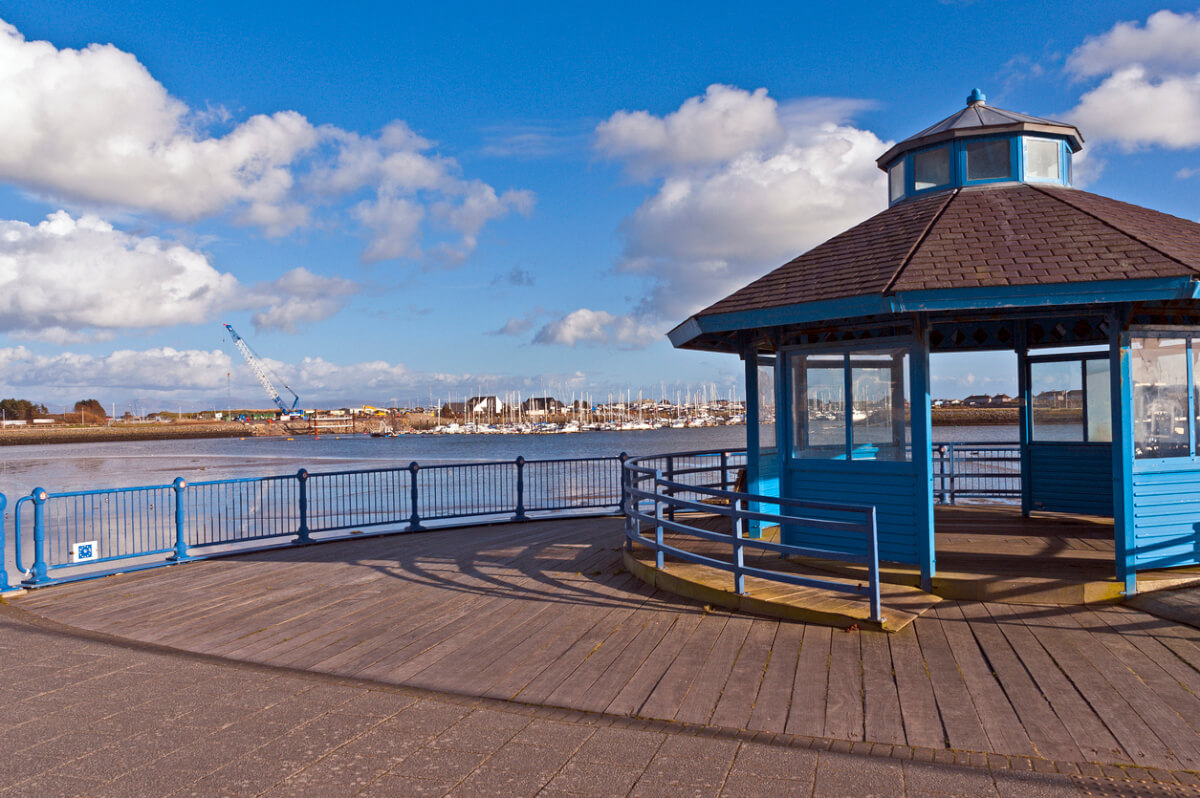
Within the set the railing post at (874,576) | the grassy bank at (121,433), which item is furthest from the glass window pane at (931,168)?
the grassy bank at (121,433)

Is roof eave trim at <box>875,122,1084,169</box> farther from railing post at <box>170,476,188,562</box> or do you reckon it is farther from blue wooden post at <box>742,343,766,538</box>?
railing post at <box>170,476,188,562</box>

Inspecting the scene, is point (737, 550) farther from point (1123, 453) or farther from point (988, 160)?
point (988, 160)

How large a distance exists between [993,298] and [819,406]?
235cm

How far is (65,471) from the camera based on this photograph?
5112 centimetres

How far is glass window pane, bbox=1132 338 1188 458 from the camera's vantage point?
24.8ft

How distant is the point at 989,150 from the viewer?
933 centimetres

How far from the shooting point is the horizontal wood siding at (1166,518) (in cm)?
741

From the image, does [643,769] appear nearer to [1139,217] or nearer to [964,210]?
[964,210]

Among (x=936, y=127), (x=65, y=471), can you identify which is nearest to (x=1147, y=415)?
(x=936, y=127)

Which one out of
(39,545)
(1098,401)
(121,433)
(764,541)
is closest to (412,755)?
(764,541)

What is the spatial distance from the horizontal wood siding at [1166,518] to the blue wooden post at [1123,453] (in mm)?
147

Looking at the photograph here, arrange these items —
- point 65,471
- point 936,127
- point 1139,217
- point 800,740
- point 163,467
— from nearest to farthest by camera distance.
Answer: point 800,740
point 1139,217
point 936,127
point 65,471
point 163,467

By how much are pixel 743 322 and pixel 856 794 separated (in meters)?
5.43

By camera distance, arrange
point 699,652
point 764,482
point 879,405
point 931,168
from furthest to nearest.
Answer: point 764,482
point 931,168
point 879,405
point 699,652
